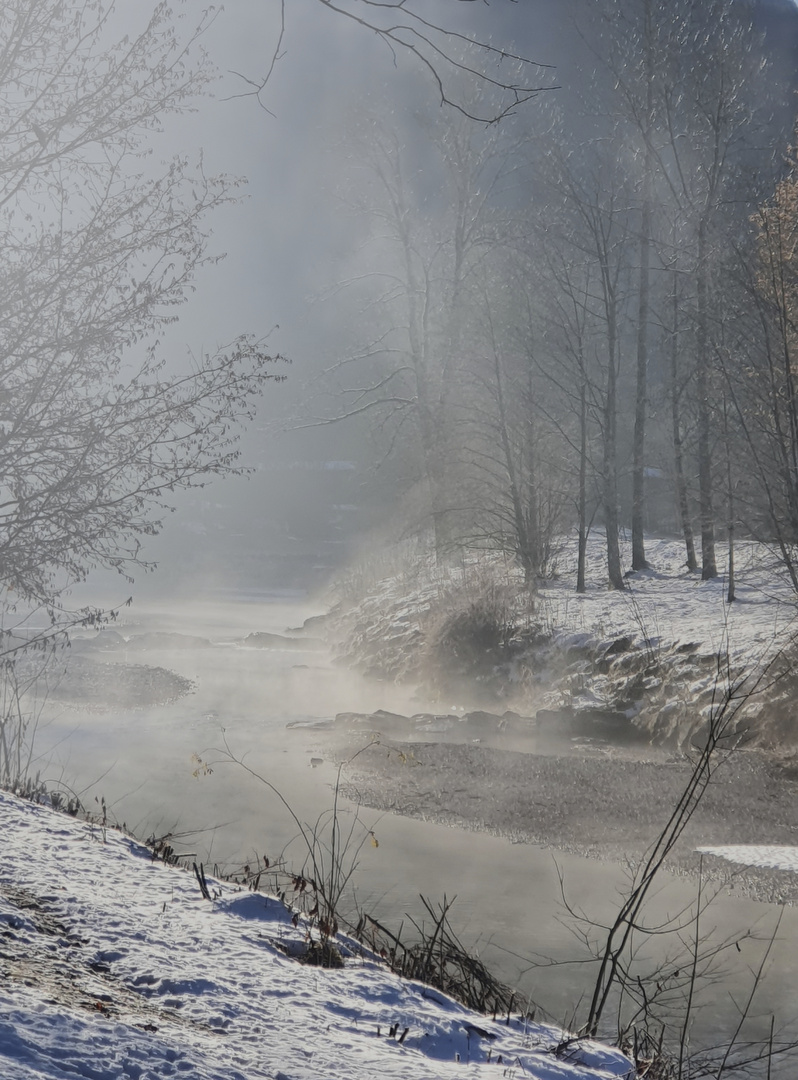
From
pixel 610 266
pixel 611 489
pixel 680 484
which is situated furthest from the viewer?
pixel 610 266

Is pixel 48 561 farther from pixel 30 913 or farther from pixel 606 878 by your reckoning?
pixel 606 878

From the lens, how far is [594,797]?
8.04 meters

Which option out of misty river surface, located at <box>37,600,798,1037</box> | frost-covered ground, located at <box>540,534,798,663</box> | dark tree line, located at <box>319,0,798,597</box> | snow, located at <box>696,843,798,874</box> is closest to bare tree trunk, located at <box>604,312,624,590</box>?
dark tree line, located at <box>319,0,798,597</box>

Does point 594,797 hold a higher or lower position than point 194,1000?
lower

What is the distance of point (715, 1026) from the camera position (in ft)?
13.6

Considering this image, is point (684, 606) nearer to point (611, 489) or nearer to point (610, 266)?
point (611, 489)

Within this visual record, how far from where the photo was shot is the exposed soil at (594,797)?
6.89 meters

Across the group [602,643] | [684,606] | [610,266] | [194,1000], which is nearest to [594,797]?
[602,643]

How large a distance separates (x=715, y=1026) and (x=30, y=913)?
325cm

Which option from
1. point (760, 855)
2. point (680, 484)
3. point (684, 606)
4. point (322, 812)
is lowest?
point (760, 855)

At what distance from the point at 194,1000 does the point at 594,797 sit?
6.54 m

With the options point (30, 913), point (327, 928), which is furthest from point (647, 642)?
point (30, 913)

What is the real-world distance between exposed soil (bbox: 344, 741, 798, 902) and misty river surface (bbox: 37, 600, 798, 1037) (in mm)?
293

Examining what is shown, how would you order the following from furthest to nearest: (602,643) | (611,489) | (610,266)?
(610,266)
(611,489)
(602,643)
